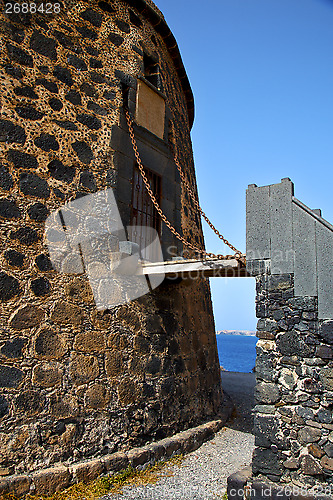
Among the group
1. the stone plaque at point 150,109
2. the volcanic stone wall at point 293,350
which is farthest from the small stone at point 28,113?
the volcanic stone wall at point 293,350

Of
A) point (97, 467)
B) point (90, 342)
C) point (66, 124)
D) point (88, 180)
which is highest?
point (66, 124)

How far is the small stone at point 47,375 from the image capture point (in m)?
4.51

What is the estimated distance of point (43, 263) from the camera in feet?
16.0

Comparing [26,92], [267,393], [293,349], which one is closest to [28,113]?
[26,92]

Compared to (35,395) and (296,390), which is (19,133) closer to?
(35,395)

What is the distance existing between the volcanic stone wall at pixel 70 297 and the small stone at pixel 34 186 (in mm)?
13

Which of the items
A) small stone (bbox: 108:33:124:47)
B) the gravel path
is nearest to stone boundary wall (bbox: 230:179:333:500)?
the gravel path

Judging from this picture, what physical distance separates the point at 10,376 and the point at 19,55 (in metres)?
4.07

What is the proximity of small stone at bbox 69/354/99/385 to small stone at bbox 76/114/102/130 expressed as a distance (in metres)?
3.20

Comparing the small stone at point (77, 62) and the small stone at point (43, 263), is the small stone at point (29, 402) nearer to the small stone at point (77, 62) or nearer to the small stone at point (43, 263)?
the small stone at point (43, 263)

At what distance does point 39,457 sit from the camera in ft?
14.2

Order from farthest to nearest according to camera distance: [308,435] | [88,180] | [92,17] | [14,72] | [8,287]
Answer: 1. [92,17]
2. [88,180]
3. [14,72]
4. [8,287]
5. [308,435]

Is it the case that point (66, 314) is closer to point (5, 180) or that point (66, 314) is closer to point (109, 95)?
point (5, 180)

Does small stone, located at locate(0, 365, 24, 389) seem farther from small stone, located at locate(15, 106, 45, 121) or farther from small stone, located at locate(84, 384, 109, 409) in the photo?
small stone, located at locate(15, 106, 45, 121)
